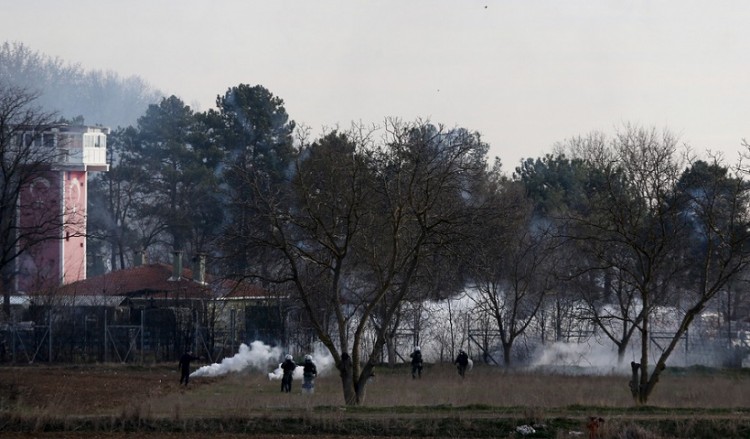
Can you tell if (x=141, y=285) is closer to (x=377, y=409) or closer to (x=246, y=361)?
(x=246, y=361)

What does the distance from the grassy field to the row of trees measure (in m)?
2.21

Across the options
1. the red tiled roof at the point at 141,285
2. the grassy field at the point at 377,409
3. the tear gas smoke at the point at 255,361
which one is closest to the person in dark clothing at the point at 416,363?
the grassy field at the point at 377,409

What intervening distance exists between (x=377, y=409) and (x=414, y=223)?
313 inches

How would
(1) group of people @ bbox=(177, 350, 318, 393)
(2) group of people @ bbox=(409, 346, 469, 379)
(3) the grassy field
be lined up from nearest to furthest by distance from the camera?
(3) the grassy field, (1) group of people @ bbox=(177, 350, 318, 393), (2) group of people @ bbox=(409, 346, 469, 379)

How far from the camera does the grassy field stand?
2458cm

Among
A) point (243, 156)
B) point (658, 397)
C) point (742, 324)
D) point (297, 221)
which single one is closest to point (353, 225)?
point (297, 221)

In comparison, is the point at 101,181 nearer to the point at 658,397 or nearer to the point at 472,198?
the point at 472,198

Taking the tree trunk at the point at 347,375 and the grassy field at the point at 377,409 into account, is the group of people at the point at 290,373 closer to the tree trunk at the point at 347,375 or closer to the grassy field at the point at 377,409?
the grassy field at the point at 377,409

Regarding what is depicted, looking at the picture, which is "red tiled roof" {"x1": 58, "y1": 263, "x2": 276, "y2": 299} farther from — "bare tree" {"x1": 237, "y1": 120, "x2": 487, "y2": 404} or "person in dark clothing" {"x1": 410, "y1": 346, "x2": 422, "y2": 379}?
"bare tree" {"x1": 237, "y1": 120, "x2": 487, "y2": 404}

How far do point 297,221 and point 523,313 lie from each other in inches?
1008

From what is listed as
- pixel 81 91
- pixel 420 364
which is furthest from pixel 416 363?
pixel 81 91

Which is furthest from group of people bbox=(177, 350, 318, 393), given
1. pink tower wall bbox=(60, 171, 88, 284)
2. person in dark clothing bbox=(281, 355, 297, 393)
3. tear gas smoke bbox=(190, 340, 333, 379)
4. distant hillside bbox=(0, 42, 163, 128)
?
distant hillside bbox=(0, 42, 163, 128)

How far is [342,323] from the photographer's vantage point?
31.7m

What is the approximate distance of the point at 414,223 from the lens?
34094mm
